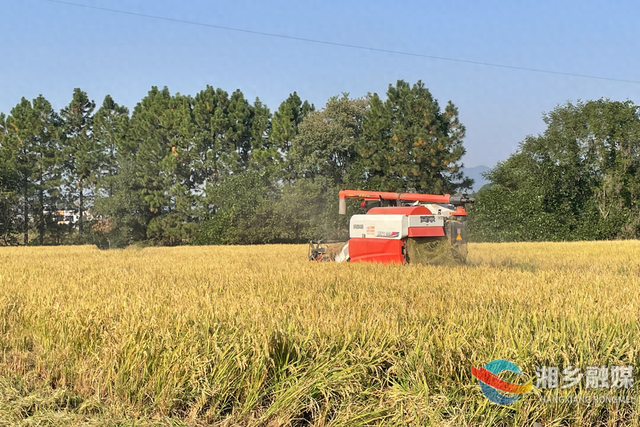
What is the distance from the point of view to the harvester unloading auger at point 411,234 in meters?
9.78

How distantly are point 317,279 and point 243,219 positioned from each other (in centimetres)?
2813

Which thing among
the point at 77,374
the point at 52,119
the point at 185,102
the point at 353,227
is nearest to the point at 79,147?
the point at 52,119

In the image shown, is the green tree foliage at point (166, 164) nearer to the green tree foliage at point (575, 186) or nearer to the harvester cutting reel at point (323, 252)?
the green tree foliage at point (575, 186)

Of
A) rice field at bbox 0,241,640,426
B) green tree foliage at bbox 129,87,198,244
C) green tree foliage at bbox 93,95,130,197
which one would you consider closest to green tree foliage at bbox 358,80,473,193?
green tree foliage at bbox 129,87,198,244

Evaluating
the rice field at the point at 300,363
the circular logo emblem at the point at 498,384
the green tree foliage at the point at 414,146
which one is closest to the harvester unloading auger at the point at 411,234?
the rice field at the point at 300,363

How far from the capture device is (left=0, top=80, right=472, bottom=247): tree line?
36.3 m

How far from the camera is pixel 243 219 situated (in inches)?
1398

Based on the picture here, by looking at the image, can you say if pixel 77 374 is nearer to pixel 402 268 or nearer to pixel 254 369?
pixel 254 369

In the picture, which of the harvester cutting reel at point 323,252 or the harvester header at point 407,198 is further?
the harvester cutting reel at point 323,252

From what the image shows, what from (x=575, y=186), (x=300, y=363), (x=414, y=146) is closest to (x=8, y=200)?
(x=414, y=146)

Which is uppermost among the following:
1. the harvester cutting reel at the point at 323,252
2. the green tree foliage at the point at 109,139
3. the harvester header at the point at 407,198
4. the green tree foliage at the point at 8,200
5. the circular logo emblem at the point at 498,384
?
the green tree foliage at the point at 109,139

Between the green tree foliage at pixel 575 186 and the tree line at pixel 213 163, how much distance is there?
4892mm

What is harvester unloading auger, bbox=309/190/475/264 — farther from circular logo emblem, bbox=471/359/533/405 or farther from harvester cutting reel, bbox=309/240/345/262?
circular logo emblem, bbox=471/359/533/405

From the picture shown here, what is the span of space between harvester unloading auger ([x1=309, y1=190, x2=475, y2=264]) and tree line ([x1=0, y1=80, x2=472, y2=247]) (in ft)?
80.1
